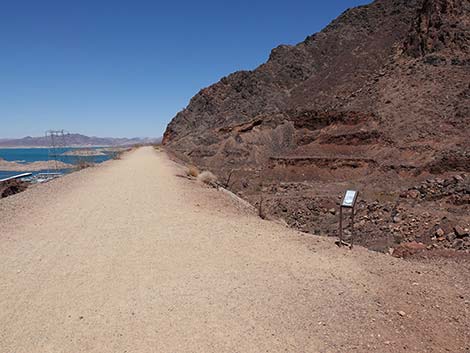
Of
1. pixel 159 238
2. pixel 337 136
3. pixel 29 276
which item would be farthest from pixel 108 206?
pixel 337 136

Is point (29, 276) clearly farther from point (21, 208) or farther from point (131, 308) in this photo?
point (21, 208)

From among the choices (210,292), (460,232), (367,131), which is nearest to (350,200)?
(210,292)

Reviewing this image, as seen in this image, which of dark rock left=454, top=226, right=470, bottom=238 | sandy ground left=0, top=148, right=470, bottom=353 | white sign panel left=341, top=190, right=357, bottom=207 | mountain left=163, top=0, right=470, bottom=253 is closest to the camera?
sandy ground left=0, top=148, right=470, bottom=353

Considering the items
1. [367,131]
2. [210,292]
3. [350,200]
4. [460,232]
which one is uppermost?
[367,131]

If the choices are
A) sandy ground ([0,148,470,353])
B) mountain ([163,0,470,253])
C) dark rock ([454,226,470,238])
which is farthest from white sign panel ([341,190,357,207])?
dark rock ([454,226,470,238])

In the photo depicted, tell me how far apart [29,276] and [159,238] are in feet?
9.06

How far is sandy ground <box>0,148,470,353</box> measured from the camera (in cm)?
458

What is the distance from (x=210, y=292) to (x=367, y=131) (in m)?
23.4

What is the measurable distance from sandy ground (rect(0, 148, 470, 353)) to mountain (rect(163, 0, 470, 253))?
16.6 ft

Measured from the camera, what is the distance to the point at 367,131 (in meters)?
26.8

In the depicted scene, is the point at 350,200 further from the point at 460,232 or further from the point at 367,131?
the point at 367,131

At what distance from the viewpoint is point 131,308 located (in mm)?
5207

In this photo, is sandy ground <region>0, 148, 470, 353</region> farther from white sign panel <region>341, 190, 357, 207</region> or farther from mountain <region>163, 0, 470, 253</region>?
mountain <region>163, 0, 470, 253</region>

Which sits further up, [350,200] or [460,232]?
[350,200]
